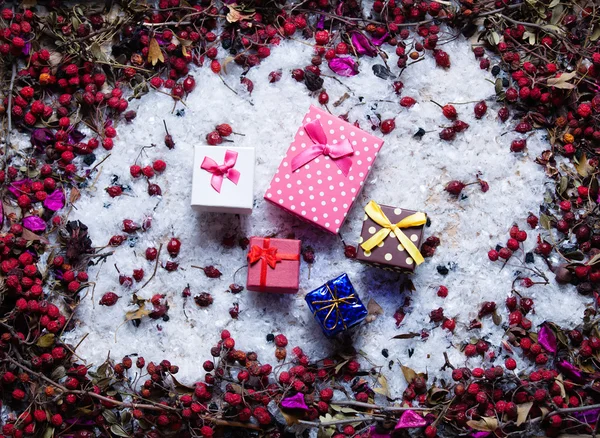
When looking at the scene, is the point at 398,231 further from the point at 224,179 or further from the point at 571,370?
the point at 571,370

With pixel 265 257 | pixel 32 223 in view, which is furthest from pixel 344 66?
pixel 32 223

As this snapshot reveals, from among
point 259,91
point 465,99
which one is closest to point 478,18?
point 465,99

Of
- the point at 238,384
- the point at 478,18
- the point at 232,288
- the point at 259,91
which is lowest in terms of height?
the point at 238,384

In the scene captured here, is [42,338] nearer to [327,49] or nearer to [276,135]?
[276,135]

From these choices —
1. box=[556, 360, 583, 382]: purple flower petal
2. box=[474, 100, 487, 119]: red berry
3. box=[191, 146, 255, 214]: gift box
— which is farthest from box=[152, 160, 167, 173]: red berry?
box=[556, 360, 583, 382]: purple flower petal

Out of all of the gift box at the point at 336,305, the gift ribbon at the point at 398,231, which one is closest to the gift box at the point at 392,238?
the gift ribbon at the point at 398,231

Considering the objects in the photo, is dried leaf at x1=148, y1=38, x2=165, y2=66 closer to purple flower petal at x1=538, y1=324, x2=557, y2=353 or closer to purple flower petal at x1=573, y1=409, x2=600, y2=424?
purple flower petal at x1=538, y1=324, x2=557, y2=353

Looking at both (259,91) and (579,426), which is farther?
(259,91)
